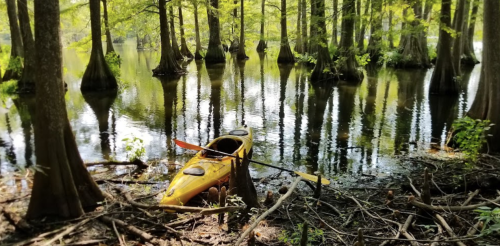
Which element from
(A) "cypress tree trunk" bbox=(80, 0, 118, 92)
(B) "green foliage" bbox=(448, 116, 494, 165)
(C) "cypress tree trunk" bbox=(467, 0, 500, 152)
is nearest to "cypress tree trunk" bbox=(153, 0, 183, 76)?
(A) "cypress tree trunk" bbox=(80, 0, 118, 92)

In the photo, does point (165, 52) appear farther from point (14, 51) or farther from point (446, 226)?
point (446, 226)

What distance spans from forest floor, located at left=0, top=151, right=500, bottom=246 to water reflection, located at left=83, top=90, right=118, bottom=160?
232 centimetres

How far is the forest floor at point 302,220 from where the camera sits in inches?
143

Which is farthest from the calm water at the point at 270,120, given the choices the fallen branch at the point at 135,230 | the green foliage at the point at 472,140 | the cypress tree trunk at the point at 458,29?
the fallen branch at the point at 135,230

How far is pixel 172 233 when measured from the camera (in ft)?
12.9

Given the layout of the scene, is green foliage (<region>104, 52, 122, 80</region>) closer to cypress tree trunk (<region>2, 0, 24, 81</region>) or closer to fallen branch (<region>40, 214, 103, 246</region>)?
cypress tree trunk (<region>2, 0, 24, 81</region>)

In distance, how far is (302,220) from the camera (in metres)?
4.34

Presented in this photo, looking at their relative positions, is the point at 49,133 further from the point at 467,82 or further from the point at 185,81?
the point at 467,82

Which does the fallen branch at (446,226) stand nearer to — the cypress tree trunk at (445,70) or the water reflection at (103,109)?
the water reflection at (103,109)

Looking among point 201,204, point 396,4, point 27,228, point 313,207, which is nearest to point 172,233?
point 201,204

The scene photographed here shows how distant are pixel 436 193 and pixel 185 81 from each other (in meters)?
13.7

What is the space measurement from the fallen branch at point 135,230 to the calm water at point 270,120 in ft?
7.86

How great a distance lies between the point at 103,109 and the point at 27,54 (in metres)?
3.70

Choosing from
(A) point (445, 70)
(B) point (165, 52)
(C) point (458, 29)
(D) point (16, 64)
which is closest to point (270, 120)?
(A) point (445, 70)
